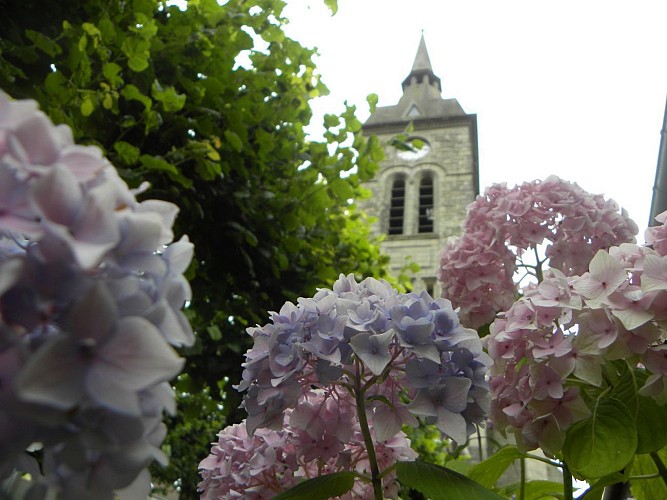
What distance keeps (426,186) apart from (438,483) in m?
23.0

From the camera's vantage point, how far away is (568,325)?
3.19ft

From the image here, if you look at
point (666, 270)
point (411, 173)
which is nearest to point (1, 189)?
point (666, 270)

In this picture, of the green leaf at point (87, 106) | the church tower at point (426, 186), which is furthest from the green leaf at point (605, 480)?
the church tower at point (426, 186)

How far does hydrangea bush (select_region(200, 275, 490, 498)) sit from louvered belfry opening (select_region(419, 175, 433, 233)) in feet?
68.9

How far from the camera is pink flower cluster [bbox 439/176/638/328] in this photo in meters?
1.51

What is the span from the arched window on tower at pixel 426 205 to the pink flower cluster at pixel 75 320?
851 inches

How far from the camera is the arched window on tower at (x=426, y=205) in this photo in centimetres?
2192

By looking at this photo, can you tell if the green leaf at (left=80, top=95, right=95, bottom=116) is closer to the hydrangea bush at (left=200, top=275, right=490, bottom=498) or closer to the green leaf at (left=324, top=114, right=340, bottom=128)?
the green leaf at (left=324, top=114, right=340, bottom=128)

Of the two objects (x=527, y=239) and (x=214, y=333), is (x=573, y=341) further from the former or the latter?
(x=214, y=333)

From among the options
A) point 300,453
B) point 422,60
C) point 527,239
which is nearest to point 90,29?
point 527,239

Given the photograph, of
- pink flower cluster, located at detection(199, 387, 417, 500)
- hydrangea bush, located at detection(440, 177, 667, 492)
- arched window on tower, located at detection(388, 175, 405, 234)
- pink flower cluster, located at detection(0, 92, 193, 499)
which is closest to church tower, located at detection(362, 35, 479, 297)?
arched window on tower, located at detection(388, 175, 405, 234)

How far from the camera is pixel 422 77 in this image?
30719 millimetres

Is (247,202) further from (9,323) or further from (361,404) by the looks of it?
(9,323)

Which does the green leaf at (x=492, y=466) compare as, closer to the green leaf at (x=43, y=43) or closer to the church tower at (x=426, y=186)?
the green leaf at (x=43, y=43)
